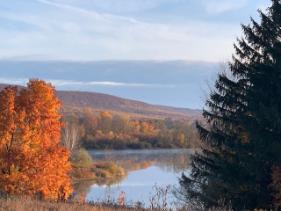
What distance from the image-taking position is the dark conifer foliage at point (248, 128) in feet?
64.3

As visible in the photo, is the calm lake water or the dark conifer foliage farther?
the calm lake water

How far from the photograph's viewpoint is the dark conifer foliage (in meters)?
19.6

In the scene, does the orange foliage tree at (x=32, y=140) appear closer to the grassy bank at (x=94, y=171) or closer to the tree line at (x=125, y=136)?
A: the grassy bank at (x=94, y=171)

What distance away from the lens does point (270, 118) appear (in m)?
19.0

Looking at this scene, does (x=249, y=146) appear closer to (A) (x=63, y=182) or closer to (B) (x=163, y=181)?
(A) (x=63, y=182)

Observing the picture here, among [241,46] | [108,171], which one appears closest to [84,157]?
[108,171]

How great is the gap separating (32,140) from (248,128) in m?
14.7

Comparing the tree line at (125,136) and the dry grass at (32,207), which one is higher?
the dry grass at (32,207)

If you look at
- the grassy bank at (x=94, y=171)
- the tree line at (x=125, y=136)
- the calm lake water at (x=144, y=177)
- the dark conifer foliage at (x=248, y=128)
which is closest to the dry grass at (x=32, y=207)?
the dark conifer foliage at (x=248, y=128)

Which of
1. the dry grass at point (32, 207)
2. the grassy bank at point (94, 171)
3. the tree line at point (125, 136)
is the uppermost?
the dry grass at point (32, 207)

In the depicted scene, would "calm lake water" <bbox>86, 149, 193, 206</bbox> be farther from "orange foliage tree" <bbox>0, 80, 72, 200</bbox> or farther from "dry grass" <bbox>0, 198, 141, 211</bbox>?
"dry grass" <bbox>0, 198, 141, 211</bbox>

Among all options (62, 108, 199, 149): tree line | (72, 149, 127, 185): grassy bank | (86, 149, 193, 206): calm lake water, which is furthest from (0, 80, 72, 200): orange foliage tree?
(62, 108, 199, 149): tree line

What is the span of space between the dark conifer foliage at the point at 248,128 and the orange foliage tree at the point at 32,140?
1014 centimetres

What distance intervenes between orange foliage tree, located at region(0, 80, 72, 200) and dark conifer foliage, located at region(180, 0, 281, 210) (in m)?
10.1
